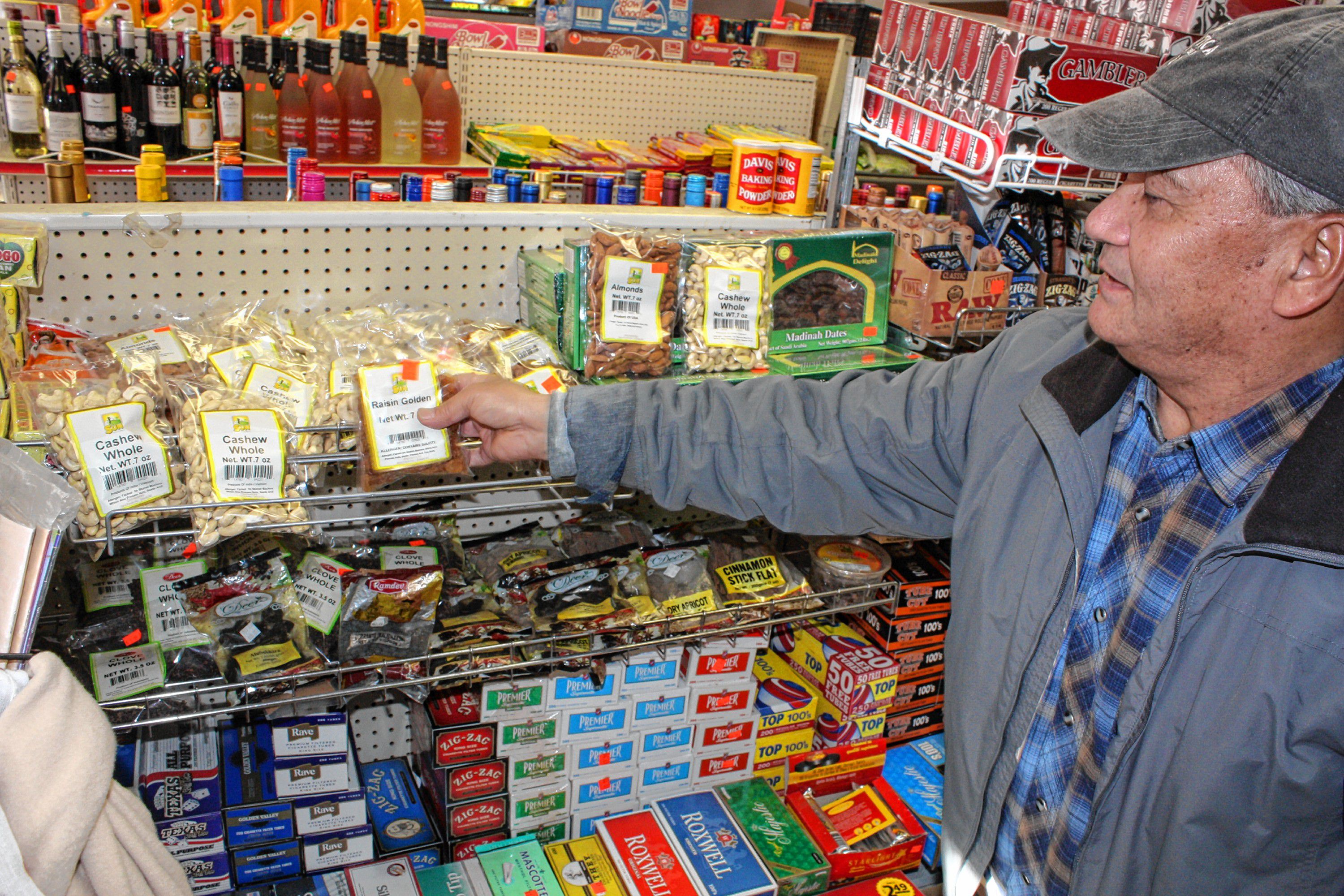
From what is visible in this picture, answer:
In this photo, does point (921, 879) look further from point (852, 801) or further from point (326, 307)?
point (326, 307)

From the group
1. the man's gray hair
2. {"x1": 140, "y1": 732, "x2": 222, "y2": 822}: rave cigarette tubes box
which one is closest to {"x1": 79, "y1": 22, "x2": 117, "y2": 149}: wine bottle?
{"x1": 140, "y1": 732, "x2": 222, "y2": 822}: rave cigarette tubes box

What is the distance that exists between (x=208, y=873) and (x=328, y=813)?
0.22 m

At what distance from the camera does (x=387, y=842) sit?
74.7 inches

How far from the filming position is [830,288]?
191 centimetres

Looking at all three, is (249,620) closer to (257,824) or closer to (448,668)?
(448,668)

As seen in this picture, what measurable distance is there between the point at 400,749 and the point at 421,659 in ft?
2.77

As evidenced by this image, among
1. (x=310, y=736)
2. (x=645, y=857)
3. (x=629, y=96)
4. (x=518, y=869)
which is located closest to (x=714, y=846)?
(x=645, y=857)

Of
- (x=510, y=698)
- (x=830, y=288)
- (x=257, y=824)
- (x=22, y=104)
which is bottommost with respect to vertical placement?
(x=257, y=824)

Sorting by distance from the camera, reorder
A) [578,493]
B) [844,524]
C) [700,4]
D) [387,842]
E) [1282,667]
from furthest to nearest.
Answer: [700,4] < [387,842] < [578,493] < [844,524] < [1282,667]

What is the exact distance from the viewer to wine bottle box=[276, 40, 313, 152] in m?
3.45

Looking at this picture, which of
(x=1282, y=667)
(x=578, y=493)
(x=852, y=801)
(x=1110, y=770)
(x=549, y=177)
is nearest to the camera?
(x=1282, y=667)

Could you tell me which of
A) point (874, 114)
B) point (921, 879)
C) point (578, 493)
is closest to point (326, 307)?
point (578, 493)

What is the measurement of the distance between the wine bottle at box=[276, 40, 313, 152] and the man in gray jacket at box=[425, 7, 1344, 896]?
2560 millimetres

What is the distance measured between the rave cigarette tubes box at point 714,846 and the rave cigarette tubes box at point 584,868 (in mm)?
141
